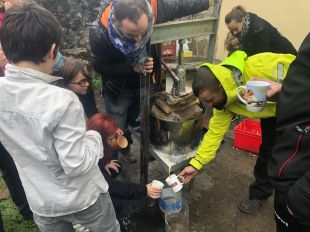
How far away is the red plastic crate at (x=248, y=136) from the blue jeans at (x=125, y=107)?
1.38m

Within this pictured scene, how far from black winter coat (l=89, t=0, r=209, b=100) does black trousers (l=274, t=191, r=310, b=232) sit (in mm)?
1655

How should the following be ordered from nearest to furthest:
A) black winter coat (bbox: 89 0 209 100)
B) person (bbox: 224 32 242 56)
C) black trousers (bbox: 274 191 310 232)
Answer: black trousers (bbox: 274 191 310 232) → black winter coat (bbox: 89 0 209 100) → person (bbox: 224 32 242 56)

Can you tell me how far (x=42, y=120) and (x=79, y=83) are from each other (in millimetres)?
1347

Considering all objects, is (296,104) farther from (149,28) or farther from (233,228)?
(233,228)

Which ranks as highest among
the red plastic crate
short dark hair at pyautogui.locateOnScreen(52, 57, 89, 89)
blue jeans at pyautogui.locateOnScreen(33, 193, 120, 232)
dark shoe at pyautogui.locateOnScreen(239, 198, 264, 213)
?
short dark hair at pyautogui.locateOnScreen(52, 57, 89, 89)

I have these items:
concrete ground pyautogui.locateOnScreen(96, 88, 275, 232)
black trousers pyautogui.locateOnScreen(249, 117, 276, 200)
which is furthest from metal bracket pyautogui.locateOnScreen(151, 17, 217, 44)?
concrete ground pyautogui.locateOnScreen(96, 88, 275, 232)

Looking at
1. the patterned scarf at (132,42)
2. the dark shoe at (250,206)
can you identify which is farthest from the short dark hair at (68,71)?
the dark shoe at (250,206)

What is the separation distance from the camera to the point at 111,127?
230cm

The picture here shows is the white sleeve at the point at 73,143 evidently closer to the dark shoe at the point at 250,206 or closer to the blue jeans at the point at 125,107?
the blue jeans at the point at 125,107

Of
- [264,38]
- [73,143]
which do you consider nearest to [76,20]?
[264,38]

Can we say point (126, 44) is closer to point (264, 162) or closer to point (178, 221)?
point (264, 162)

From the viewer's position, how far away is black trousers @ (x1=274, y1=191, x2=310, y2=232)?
1591 mm

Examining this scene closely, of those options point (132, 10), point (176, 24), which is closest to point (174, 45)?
point (176, 24)

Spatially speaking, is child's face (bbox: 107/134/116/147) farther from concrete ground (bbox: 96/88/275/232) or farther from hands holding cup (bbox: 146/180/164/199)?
concrete ground (bbox: 96/88/275/232)
